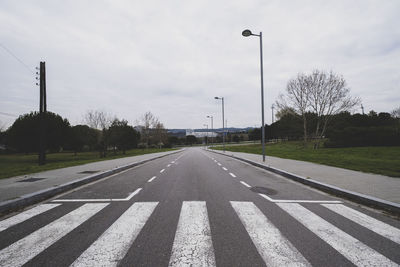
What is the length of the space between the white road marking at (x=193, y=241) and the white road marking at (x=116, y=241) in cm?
Result: 75

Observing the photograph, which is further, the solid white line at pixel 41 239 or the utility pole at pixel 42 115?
the utility pole at pixel 42 115

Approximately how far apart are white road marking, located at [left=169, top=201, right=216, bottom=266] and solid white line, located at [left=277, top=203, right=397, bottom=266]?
1.93m

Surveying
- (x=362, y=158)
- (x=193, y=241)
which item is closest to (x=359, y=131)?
(x=362, y=158)

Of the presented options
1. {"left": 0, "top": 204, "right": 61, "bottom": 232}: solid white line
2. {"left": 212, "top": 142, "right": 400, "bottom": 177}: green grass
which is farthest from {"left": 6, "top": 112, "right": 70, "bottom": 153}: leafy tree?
{"left": 212, "top": 142, "right": 400, "bottom": 177}: green grass

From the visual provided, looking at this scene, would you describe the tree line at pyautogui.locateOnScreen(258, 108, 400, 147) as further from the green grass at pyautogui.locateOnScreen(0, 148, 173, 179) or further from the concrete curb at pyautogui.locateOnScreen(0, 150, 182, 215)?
the concrete curb at pyautogui.locateOnScreen(0, 150, 182, 215)

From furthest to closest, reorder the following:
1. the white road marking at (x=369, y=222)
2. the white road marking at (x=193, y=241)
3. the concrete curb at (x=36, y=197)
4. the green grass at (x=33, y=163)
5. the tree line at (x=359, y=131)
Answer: the tree line at (x=359, y=131) → the green grass at (x=33, y=163) → the concrete curb at (x=36, y=197) → the white road marking at (x=369, y=222) → the white road marking at (x=193, y=241)

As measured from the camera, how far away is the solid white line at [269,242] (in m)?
2.55

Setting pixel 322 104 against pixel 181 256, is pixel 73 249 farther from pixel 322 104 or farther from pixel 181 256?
pixel 322 104

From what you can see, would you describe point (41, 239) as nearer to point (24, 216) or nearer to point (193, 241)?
point (24, 216)

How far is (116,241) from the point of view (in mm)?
3068

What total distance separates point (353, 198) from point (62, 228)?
7.17m

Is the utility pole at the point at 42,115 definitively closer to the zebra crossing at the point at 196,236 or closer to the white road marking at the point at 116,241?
the zebra crossing at the point at 196,236

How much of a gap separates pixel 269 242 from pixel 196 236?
1187mm

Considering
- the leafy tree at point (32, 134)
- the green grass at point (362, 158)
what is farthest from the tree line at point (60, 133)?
the green grass at point (362, 158)
